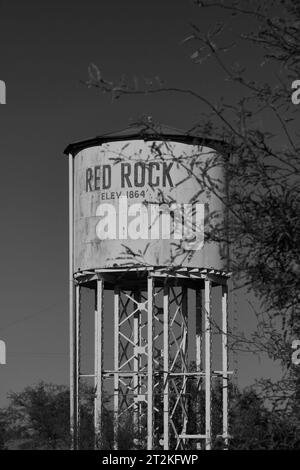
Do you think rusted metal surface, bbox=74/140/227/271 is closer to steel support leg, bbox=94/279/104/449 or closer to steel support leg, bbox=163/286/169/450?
steel support leg, bbox=94/279/104/449

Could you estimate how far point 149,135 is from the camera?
32.6 feet

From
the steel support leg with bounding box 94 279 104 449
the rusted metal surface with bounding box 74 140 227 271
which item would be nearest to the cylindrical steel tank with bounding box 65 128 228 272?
the rusted metal surface with bounding box 74 140 227 271

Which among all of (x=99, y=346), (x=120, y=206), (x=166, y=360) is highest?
(x=120, y=206)

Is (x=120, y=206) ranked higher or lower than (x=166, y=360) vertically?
higher

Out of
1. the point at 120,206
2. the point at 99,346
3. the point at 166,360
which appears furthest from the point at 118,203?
the point at 166,360

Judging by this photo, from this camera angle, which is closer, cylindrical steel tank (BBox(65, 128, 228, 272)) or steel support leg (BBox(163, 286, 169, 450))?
cylindrical steel tank (BBox(65, 128, 228, 272))

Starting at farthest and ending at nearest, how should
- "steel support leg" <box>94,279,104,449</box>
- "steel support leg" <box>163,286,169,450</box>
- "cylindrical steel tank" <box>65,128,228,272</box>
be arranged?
"steel support leg" <box>94,279,104,449</box> → "steel support leg" <box>163,286,169,450</box> → "cylindrical steel tank" <box>65,128,228,272</box>

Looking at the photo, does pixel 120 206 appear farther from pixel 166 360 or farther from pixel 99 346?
pixel 166 360

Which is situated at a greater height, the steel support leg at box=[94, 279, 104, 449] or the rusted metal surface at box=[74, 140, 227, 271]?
the rusted metal surface at box=[74, 140, 227, 271]

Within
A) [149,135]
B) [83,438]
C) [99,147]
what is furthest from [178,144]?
[149,135]

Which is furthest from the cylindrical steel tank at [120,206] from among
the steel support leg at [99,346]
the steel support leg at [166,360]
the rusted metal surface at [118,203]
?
the steel support leg at [166,360]
